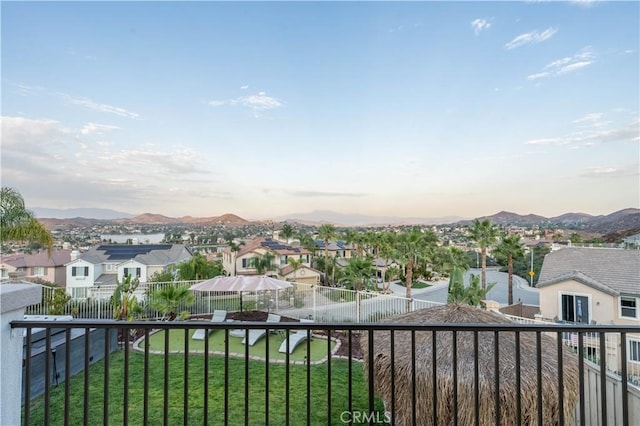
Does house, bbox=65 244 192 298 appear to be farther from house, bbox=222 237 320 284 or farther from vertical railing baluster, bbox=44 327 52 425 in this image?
vertical railing baluster, bbox=44 327 52 425

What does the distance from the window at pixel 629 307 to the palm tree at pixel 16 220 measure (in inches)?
702

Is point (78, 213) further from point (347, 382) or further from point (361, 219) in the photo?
point (361, 219)

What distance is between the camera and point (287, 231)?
2491cm

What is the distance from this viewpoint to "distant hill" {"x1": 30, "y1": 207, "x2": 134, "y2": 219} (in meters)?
8.92

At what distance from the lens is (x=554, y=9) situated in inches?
278

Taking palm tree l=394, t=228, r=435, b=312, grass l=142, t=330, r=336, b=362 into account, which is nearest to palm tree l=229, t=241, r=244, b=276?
palm tree l=394, t=228, r=435, b=312

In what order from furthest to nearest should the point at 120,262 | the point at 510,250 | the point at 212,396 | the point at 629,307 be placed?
the point at 510,250
the point at 120,262
the point at 629,307
the point at 212,396

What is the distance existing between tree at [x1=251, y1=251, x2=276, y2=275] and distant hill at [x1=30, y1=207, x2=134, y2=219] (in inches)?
342

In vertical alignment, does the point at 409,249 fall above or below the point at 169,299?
above

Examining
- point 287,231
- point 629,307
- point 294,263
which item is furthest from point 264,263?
point 629,307

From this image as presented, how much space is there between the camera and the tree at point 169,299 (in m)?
8.70

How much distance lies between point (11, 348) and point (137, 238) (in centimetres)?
1419

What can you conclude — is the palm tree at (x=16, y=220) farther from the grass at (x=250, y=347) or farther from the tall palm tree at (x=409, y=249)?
the tall palm tree at (x=409, y=249)

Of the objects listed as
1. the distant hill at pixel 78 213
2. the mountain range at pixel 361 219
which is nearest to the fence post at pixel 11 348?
the distant hill at pixel 78 213
